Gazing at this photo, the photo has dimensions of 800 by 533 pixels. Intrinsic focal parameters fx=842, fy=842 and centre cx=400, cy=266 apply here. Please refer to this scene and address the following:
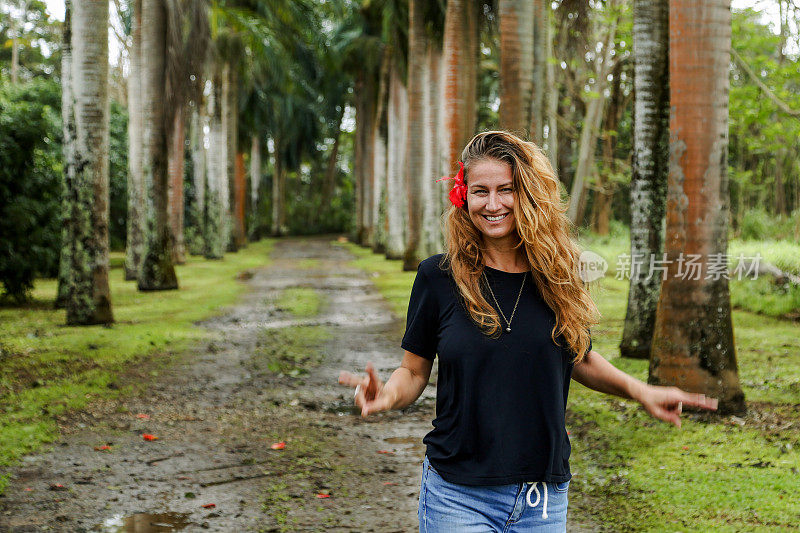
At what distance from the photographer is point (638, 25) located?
32.0 ft

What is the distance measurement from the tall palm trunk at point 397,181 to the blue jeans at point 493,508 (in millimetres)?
27058

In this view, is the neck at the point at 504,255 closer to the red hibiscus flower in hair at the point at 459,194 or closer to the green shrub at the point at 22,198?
the red hibiscus flower in hair at the point at 459,194

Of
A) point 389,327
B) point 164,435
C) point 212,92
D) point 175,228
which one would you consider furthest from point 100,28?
point 212,92

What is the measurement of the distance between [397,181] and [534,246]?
90.0 ft

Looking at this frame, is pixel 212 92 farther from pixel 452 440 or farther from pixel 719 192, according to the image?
pixel 452 440

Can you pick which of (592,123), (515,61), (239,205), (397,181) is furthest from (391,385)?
(239,205)

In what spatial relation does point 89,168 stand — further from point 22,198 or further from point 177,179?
point 177,179

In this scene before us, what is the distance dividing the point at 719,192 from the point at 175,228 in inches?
828

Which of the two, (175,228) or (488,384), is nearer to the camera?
(488,384)

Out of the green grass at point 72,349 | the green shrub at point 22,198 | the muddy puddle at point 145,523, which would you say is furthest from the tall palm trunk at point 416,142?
the muddy puddle at point 145,523

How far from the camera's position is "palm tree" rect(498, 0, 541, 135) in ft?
42.5

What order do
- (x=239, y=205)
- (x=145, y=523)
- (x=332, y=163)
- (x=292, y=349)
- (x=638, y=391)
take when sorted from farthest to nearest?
(x=332, y=163) → (x=239, y=205) → (x=292, y=349) → (x=145, y=523) → (x=638, y=391)

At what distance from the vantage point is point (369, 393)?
2.82m

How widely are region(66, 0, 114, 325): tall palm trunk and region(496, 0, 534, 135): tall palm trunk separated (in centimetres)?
613
